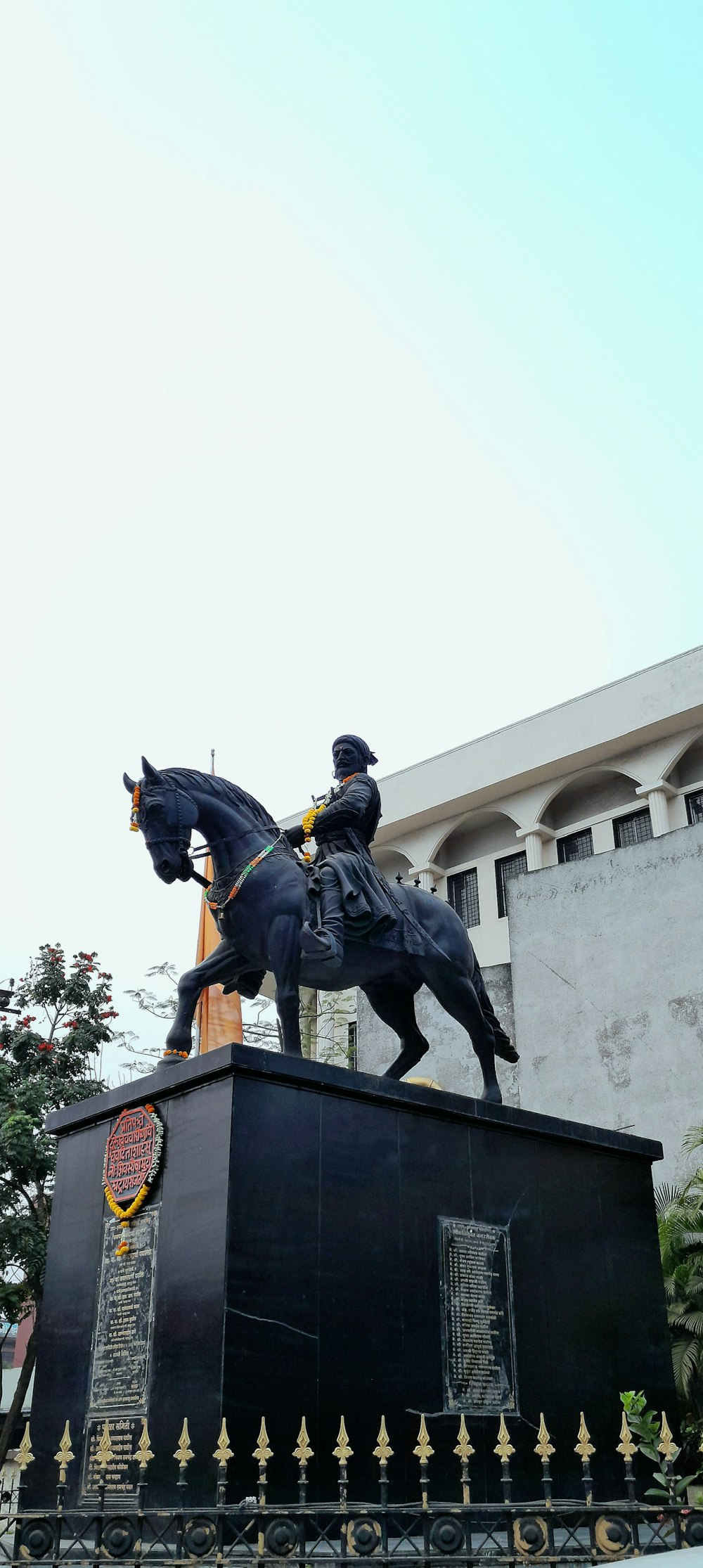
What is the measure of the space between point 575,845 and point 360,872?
29854 mm

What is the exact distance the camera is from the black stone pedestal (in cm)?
810

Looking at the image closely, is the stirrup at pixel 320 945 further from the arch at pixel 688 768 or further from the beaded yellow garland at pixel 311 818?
the arch at pixel 688 768

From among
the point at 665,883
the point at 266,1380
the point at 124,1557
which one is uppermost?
the point at 665,883

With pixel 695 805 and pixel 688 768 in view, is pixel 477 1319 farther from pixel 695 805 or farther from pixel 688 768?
pixel 688 768

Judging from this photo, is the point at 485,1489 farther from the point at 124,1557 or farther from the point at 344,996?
the point at 344,996

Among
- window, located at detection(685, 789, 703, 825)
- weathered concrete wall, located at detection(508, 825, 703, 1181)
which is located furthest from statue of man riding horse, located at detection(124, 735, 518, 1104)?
window, located at detection(685, 789, 703, 825)

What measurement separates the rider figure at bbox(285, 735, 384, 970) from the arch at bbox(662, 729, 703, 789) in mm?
26431

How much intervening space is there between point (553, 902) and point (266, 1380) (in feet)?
64.1

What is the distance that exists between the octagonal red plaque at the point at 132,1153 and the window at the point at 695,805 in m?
29.3

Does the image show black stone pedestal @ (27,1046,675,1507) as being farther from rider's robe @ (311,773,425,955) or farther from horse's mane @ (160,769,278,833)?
horse's mane @ (160,769,278,833)

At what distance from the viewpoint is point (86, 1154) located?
995 cm

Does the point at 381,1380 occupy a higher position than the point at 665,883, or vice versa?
the point at 665,883

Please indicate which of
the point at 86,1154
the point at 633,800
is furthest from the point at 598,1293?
the point at 633,800

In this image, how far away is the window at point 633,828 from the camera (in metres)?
37.7
